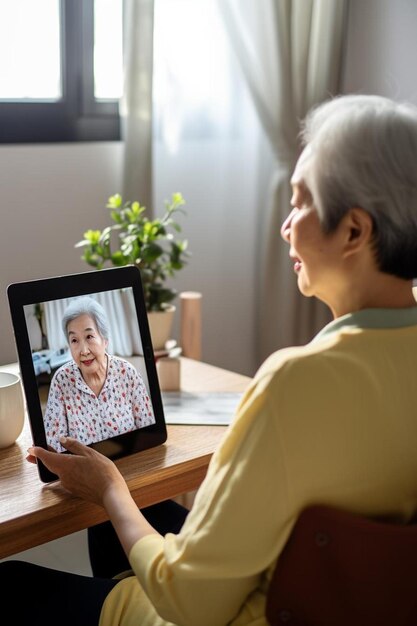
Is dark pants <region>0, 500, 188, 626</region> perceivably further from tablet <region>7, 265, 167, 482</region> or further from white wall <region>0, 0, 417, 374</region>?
white wall <region>0, 0, 417, 374</region>

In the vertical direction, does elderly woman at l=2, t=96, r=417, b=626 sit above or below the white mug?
above

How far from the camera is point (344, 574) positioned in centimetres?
100

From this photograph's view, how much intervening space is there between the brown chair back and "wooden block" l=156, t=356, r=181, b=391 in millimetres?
828

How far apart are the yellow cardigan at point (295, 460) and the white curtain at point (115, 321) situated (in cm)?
42

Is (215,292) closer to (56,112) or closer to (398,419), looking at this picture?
(56,112)

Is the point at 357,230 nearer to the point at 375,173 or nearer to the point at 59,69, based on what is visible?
the point at 375,173

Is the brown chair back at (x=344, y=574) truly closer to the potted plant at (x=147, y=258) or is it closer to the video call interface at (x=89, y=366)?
the video call interface at (x=89, y=366)

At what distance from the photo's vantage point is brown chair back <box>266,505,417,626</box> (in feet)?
3.18

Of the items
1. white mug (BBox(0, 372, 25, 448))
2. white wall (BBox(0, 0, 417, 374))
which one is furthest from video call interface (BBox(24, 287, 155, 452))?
white wall (BBox(0, 0, 417, 374))

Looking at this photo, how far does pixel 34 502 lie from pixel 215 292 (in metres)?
1.63

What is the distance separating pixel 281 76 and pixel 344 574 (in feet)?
6.51

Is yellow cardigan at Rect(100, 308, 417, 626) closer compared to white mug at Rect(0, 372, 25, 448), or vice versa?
yellow cardigan at Rect(100, 308, 417, 626)

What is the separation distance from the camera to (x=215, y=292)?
287 centimetres

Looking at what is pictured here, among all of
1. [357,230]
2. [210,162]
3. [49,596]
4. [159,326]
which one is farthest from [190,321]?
[357,230]
